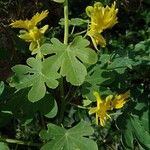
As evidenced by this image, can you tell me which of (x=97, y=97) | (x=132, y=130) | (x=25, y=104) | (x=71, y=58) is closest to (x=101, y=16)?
(x=71, y=58)

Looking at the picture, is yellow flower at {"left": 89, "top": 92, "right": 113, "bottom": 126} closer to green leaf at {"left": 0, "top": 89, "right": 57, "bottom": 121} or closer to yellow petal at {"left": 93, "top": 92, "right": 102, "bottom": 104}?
yellow petal at {"left": 93, "top": 92, "right": 102, "bottom": 104}

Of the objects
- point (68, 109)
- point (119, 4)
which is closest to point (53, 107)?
point (68, 109)

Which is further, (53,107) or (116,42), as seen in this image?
(116,42)

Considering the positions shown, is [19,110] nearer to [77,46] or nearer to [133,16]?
[77,46]

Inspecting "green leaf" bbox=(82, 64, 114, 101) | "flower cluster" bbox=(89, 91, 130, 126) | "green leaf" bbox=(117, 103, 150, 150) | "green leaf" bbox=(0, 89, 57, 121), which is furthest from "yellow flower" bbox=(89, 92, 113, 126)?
"green leaf" bbox=(117, 103, 150, 150)

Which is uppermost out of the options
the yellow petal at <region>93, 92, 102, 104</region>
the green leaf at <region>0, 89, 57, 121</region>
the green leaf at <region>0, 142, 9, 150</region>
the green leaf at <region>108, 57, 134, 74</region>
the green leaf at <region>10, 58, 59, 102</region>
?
the green leaf at <region>10, 58, 59, 102</region>

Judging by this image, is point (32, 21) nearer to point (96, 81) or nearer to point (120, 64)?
point (96, 81)

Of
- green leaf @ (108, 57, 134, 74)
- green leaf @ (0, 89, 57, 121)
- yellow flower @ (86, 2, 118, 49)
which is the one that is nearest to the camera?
yellow flower @ (86, 2, 118, 49)
